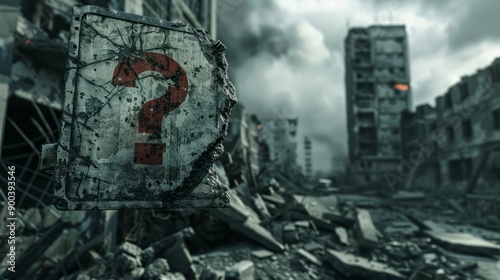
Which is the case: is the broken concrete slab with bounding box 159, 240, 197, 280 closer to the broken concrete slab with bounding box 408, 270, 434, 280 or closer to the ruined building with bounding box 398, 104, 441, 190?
the broken concrete slab with bounding box 408, 270, 434, 280

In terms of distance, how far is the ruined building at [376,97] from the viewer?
31.7 metres

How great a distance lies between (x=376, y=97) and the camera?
3350 cm

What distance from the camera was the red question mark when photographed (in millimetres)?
2084

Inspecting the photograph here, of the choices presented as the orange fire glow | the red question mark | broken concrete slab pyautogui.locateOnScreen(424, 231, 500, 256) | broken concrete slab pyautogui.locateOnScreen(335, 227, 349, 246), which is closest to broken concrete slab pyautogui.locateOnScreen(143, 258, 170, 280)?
the red question mark

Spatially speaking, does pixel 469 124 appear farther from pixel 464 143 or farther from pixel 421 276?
pixel 421 276

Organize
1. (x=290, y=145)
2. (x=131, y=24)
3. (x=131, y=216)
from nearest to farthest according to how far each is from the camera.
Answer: (x=131, y=24) < (x=131, y=216) < (x=290, y=145)

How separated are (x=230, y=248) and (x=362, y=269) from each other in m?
2.51

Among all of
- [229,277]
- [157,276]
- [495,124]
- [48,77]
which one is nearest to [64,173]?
[157,276]

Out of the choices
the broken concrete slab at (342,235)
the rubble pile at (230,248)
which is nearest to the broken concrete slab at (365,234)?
the rubble pile at (230,248)

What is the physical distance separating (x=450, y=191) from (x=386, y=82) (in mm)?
18071

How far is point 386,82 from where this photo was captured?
3391cm

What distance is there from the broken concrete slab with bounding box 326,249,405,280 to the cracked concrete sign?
3.85 m

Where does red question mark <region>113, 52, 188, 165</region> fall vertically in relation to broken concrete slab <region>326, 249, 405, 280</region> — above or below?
above

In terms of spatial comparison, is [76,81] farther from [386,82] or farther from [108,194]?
[386,82]
